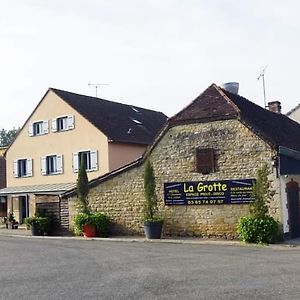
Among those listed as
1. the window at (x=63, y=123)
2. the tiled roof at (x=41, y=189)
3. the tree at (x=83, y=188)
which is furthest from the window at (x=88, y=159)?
the tree at (x=83, y=188)

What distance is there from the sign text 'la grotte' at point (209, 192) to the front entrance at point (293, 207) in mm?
1822

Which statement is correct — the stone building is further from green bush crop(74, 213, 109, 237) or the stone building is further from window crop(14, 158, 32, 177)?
window crop(14, 158, 32, 177)

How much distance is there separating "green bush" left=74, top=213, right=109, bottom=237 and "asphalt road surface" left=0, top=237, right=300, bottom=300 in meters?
5.01

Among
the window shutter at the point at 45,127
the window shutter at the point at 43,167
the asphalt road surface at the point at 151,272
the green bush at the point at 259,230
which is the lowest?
the asphalt road surface at the point at 151,272

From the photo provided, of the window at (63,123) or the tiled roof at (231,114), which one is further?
the window at (63,123)

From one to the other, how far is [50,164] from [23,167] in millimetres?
2610

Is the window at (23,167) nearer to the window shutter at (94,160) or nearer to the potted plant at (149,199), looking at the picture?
the window shutter at (94,160)

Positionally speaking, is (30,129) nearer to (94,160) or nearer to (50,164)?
(50,164)

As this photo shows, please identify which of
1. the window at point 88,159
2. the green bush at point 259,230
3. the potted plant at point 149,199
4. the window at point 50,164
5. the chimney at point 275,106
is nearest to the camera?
the green bush at point 259,230

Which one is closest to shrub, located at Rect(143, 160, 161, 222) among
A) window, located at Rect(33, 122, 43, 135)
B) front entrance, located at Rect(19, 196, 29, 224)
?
Result: window, located at Rect(33, 122, 43, 135)

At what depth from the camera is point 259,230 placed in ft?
65.2

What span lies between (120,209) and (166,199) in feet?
7.88

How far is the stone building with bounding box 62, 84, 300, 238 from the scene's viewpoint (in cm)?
2142

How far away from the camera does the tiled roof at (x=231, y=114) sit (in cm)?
2186
